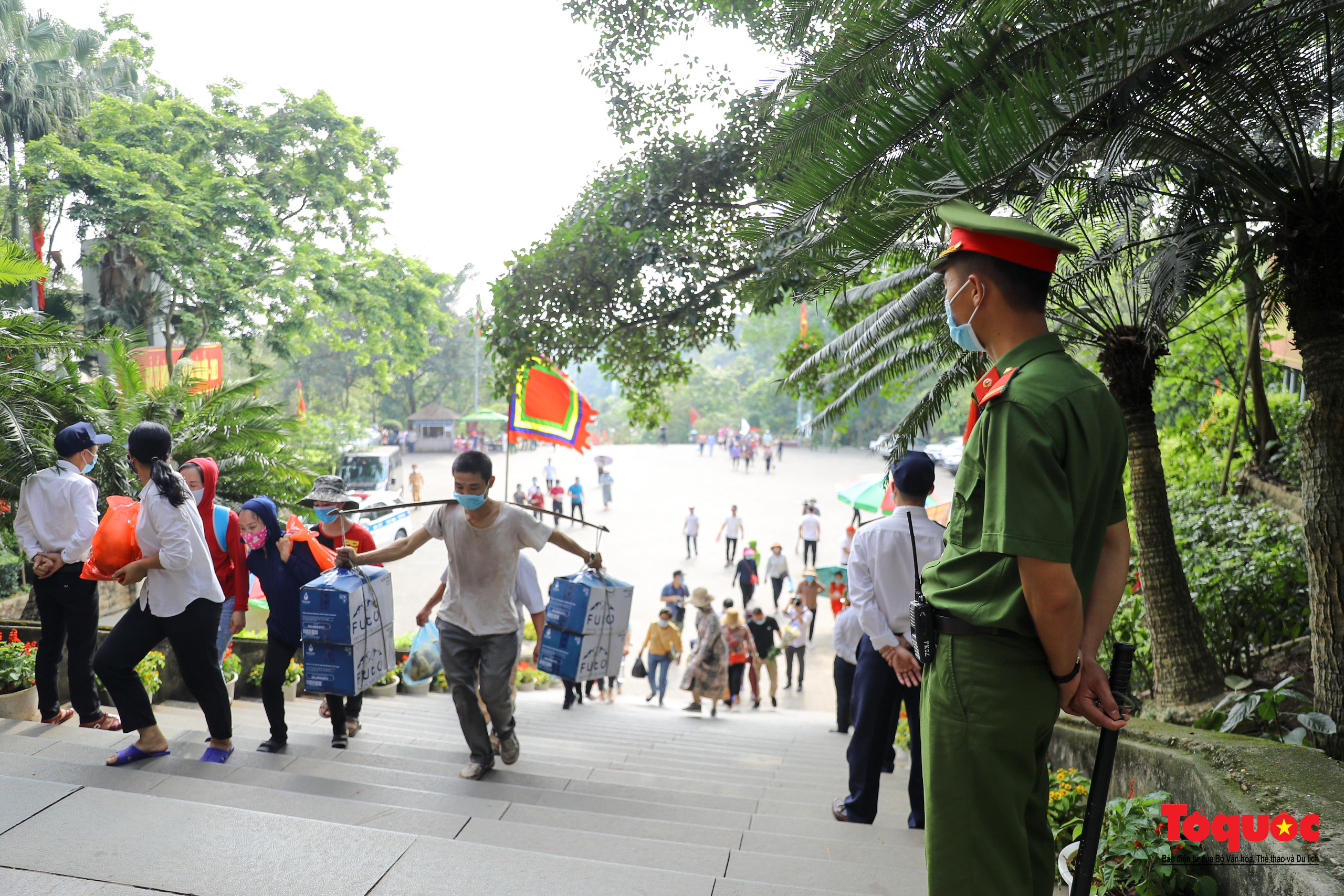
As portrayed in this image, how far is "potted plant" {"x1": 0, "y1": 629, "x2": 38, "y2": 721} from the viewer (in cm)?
500

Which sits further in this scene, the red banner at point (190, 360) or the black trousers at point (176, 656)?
the red banner at point (190, 360)

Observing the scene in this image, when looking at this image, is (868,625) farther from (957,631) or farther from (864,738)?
(957,631)

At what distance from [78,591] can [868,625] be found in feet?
14.4

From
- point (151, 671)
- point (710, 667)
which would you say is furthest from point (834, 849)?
point (710, 667)

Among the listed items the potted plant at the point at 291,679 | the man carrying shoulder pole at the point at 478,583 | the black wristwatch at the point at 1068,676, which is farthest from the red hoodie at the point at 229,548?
the black wristwatch at the point at 1068,676

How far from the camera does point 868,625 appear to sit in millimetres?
3680

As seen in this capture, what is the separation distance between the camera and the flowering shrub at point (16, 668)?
5016 mm

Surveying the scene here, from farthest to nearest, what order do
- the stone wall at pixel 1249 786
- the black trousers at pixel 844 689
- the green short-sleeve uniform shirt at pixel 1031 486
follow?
1. the black trousers at pixel 844 689
2. the stone wall at pixel 1249 786
3. the green short-sleeve uniform shirt at pixel 1031 486

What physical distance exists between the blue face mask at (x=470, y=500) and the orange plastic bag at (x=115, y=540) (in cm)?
152

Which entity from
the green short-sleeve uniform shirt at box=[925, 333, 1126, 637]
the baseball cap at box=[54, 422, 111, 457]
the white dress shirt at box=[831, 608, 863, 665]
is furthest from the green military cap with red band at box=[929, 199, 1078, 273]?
the baseball cap at box=[54, 422, 111, 457]

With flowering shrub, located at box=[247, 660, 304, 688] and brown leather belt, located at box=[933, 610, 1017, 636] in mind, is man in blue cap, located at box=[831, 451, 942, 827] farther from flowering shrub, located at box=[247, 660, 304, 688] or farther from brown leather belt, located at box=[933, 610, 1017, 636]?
flowering shrub, located at box=[247, 660, 304, 688]

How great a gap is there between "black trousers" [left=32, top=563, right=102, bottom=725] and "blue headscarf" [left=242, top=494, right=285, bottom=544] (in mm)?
908

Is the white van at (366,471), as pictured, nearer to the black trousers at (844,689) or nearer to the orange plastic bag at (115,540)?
the black trousers at (844,689)

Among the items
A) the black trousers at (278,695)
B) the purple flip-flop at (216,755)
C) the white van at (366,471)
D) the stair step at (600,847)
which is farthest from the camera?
the white van at (366,471)
